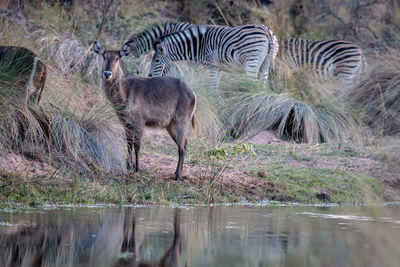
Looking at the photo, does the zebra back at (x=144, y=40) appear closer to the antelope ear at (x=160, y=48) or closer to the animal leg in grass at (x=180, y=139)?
the antelope ear at (x=160, y=48)

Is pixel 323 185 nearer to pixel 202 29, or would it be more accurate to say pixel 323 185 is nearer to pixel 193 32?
pixel 193 32

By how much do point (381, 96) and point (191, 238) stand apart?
334 inches

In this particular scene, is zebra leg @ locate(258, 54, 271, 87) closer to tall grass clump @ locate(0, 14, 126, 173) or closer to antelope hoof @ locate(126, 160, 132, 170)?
tall grass clump @ locate(0, 14, 126, 173)

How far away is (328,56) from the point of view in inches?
628

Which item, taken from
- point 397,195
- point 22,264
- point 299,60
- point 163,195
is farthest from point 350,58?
point 22,264

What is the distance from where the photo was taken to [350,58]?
1588 cm

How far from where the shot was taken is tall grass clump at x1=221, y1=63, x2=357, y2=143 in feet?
41.4

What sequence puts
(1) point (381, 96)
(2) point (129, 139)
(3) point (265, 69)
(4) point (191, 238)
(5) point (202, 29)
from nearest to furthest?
(4) point (191, 238)
(2) point (129, 139)
(1) point (381, 96)
(3) point (265, 69)
(5) point (202, 29)

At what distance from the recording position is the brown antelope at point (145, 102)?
28.2 ft

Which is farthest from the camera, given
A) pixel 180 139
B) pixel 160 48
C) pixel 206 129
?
pixel 160 48

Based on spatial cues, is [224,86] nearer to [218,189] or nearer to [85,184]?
[218,189]

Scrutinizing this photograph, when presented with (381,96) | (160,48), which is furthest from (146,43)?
(381,96)

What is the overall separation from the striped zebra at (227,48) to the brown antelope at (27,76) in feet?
17.9

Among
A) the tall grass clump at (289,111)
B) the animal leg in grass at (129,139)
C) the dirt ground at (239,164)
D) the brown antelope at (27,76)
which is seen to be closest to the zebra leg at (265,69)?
the tall grass clump at (289,111)
